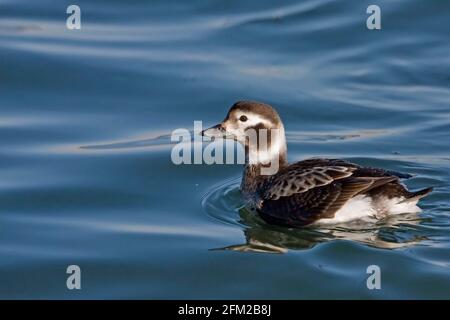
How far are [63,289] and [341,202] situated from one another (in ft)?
8.63

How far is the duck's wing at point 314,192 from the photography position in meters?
10.9

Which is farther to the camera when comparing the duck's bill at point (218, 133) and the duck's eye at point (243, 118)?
the duck's bill at point (218, 133)

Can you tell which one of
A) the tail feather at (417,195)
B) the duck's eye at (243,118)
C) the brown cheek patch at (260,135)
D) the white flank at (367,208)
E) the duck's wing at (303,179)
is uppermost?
the duck's eye at (243,118)

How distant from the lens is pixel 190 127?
1404 cm

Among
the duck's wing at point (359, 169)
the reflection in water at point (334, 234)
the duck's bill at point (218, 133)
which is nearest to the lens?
the reflection in water at point (334, 234)

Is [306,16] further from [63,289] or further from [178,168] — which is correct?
[63,289]

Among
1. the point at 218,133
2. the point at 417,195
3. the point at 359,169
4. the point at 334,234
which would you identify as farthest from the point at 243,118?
the point at 417,195

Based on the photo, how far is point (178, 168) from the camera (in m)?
12.9

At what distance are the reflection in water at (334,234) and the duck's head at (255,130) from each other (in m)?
0.72

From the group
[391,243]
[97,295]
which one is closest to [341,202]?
[391,243]

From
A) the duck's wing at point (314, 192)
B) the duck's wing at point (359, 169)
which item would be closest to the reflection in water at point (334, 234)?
the duck's wing at point (314, 192)

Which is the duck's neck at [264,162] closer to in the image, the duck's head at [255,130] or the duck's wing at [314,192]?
the duck's head at [255,130]

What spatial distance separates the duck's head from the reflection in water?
716 millimetres

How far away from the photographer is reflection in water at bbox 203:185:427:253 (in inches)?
426
